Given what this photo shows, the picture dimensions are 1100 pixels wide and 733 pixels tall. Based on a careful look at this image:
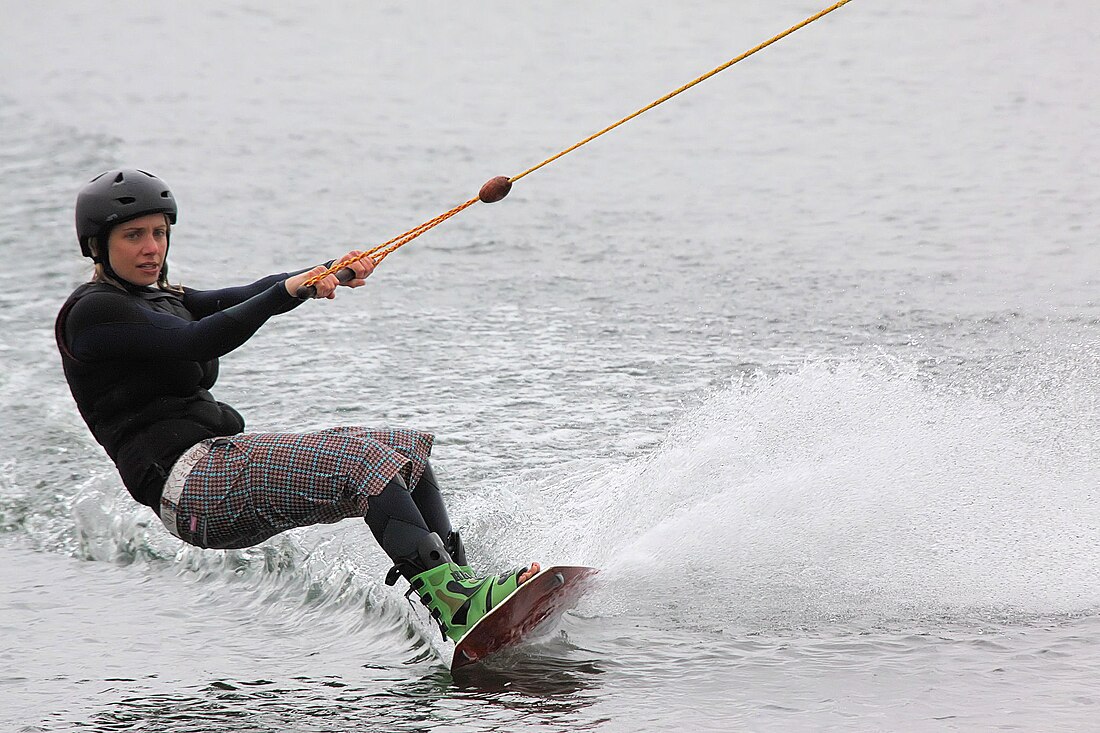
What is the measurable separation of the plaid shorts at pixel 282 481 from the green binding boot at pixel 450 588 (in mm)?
228

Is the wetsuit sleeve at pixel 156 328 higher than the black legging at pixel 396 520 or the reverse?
higher

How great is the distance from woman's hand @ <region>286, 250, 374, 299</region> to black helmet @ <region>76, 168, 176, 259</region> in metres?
0.48

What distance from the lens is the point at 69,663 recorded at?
15.1 ft

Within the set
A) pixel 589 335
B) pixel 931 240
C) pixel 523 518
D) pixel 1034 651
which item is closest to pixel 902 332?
pixel 589 335

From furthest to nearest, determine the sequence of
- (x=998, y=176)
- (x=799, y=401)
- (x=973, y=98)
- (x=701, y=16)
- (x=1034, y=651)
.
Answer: (x=701, y=16)
(x=973, y=98)
(x=998, y=176)
(x=799, y=401)
(x=1034, y=651)

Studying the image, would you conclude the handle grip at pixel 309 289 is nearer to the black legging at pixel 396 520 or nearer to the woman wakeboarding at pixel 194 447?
the woman wakeboarding at pixel 194 447

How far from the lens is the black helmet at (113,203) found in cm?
423

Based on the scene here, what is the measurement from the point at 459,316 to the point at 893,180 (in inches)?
209

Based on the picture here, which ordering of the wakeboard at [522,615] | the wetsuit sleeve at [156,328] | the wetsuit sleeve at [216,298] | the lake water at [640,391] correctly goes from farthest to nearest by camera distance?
the wetsuit sleeve at [216,298] < the lake water at [640,391] < the wakeboard at [522,615] < the wetsuit sleeve at [156,328]

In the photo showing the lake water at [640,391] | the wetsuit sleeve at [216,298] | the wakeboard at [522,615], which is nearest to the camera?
the wakeboard at [522,615]

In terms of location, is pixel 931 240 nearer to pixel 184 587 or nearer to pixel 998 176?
pixel 998 176

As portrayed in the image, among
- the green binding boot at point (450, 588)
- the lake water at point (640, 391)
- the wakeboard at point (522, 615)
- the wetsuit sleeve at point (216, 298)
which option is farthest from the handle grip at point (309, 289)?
the lake water at point (640, 391)

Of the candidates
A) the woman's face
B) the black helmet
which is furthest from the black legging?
the black helmet

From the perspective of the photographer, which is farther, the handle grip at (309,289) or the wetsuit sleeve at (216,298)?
the wetsuit sleeve at (216,298)
